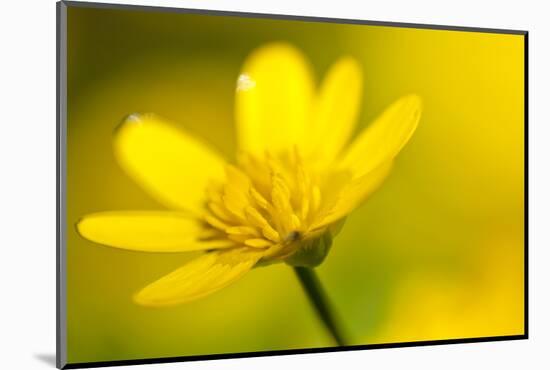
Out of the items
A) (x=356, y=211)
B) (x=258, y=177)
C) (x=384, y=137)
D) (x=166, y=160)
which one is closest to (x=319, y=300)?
(x=356, y=211)

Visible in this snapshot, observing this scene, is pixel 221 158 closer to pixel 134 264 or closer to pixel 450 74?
pixel 134 264

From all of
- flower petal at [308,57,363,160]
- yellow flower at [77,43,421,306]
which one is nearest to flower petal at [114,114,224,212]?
yellow flower at [77,43,421,306]

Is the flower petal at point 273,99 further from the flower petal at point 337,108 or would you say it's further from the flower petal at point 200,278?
the flower petal at point 200,278

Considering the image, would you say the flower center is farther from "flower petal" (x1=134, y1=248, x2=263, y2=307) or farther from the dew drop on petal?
the dew drop on petal

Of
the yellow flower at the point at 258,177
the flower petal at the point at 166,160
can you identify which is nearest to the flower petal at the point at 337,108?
the yellow flower at the point at 258,177

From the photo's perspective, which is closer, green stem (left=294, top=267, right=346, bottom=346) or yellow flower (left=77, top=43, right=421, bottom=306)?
yellow flower (left=77, top=43, right=421, bottom=306)

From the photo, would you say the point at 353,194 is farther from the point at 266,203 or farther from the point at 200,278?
the point at 200,278

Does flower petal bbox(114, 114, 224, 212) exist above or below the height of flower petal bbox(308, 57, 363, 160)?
below
